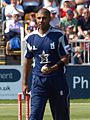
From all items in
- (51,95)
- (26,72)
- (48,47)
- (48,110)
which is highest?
(48,47)

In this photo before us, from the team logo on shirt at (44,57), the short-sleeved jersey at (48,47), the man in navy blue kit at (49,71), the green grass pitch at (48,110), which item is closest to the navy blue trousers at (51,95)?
the man in navy blue kit at (49,71)

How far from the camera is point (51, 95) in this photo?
8.38 meters

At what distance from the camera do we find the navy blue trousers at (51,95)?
830cm

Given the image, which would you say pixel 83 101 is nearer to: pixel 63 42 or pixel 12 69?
pixel 12 69

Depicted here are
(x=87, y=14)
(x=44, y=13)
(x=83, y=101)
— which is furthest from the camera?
(x=87, y=14)

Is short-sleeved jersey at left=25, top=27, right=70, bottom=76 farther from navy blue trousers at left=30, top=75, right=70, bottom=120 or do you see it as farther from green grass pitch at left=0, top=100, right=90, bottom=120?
green grass pitch at left=0, top=100, right=90, bottom=120

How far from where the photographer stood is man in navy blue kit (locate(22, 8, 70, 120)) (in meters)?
8.28

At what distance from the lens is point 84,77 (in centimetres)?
1695

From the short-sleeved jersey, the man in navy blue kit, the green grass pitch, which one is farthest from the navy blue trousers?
the green grass pitch

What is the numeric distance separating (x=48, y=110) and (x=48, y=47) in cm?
625

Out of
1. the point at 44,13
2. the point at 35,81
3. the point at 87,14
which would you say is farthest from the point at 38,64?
the point at 87,14

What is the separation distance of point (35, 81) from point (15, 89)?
8533 millimetres

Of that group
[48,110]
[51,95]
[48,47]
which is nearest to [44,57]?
[48,47]

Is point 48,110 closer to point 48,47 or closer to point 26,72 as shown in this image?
point 26,72
